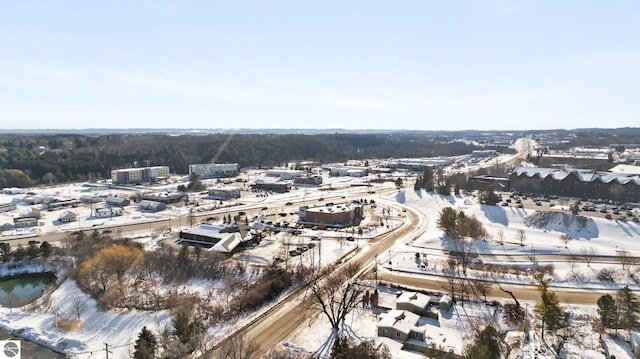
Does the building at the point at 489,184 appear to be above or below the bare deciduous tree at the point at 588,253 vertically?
above

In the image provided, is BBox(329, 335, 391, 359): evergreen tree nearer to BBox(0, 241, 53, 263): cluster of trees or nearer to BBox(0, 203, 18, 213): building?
BBox(0, 241, 53, 263): cluster of trees

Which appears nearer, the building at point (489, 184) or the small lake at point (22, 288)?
the small lake at point (22, 288)

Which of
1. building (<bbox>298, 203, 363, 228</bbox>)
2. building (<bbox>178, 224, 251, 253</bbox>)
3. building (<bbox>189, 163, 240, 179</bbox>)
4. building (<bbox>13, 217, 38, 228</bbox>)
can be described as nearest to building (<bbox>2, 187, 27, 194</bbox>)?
building (<bbox>13, 217, 38, 228</bbox>)

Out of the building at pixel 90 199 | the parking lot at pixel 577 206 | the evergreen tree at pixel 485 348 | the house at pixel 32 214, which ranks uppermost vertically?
the evergreen tree at pixel 485 348

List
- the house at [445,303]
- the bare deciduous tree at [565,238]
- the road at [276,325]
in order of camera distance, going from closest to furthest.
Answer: the road at [276,325], the house at [445,303], the bare deciduous tree at [565,238]

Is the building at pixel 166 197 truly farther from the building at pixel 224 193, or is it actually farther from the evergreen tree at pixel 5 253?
the evergreen tree at pixel 5 253

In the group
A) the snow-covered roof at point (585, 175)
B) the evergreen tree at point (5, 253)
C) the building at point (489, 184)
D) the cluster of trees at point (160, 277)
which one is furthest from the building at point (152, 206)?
the snow-covered roof at point (585, 175)
